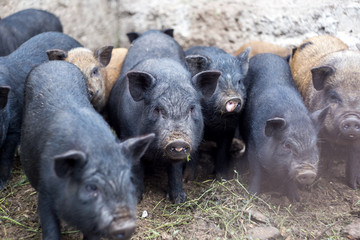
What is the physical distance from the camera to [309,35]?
25.4ft

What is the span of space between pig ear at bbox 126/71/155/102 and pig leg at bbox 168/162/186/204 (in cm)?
91

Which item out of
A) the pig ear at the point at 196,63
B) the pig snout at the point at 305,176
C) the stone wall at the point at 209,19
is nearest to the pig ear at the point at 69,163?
the pig snout at the point at 305,176

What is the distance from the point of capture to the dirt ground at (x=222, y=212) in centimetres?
476

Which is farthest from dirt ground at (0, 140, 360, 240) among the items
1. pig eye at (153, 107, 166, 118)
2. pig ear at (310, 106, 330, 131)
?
pig eye at (153, 107, 166, 118)

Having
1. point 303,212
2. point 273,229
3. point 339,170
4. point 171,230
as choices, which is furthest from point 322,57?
point 171,230

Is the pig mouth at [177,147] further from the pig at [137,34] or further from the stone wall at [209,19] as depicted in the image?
the stone wall at [209,19]

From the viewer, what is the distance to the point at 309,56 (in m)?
→ 6.95

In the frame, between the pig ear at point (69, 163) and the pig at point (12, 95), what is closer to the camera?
the pig ear at point (69, 163)

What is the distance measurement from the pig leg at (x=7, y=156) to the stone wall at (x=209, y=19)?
9.71 ft

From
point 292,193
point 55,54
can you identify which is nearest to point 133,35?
point 55,54

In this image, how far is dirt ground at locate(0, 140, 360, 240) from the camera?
476 cm

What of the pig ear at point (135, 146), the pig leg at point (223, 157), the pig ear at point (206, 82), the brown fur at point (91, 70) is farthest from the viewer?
the brown fur at point (91, 70)

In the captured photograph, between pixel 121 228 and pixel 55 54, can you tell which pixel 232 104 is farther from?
pixel 121 228

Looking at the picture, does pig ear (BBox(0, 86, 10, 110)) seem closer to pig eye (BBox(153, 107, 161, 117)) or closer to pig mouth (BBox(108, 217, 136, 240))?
pig eye (BBox(153, 107, 161, 117))
